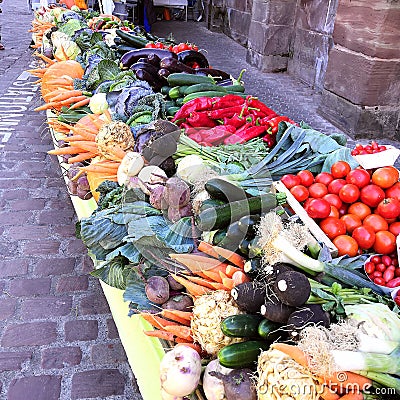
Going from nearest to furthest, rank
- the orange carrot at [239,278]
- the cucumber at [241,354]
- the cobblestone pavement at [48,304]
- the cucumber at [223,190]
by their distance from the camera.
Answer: the cucumber at [241,354] → the orange carrot at [239,278] → the cucumber at [223,190] → the cobblestone pavement at [48,304]

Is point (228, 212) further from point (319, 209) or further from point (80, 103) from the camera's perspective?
point (80, 103)

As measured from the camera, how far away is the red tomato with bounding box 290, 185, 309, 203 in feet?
7.99

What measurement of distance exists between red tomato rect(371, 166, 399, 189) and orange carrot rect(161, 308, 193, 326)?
1.27 metres

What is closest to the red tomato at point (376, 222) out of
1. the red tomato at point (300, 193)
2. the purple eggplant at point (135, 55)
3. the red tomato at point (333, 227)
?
the red tomato at point (333, 227)

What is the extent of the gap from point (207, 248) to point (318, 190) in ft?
2.75

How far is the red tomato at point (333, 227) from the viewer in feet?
7.45

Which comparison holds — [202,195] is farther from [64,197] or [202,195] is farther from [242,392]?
[64,197]

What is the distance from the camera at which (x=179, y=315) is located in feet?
6.20

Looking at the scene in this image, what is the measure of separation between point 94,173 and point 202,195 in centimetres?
120

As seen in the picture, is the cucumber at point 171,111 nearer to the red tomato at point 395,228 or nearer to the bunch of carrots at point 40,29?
the red tomato at point 395,228

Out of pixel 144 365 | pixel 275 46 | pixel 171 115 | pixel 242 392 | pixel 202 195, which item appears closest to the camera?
pixel 242 392

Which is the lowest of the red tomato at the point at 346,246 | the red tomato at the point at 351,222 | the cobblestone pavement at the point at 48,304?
the cobblestone pavement at the point at 48,304

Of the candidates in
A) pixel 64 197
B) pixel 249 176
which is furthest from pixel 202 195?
pixel 64 197

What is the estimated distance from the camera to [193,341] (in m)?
1.84
